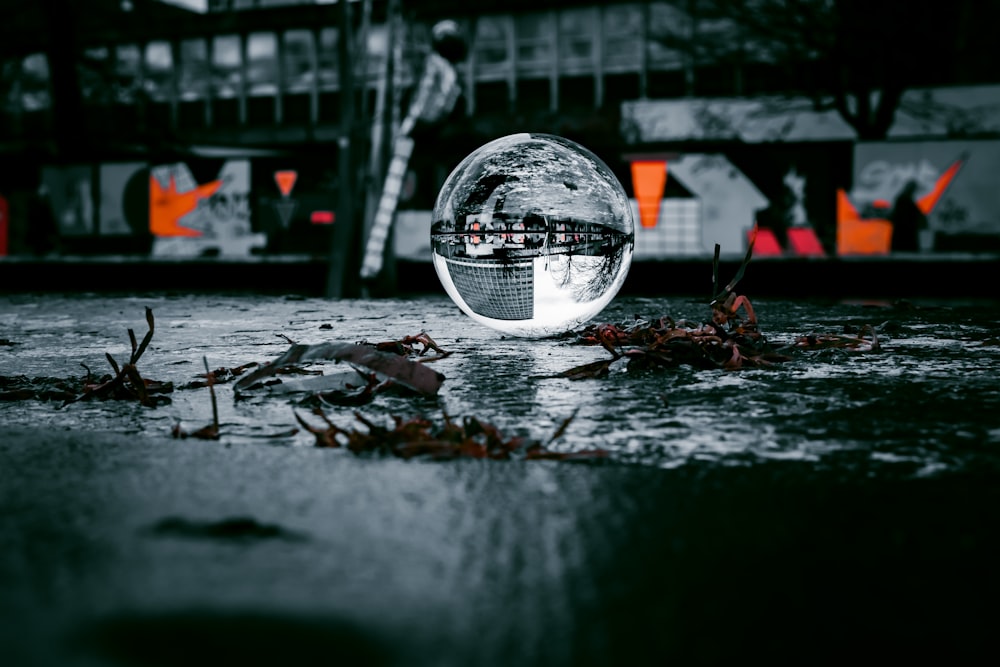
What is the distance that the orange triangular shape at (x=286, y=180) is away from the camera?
2997 cm

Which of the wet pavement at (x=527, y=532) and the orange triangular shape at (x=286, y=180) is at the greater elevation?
the orange triangular shape at (x=286, y=180)

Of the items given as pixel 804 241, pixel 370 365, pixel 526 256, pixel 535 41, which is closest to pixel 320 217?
pixel 535 41

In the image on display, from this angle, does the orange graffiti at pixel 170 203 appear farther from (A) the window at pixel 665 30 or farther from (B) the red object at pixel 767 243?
(B) the red object at pixel 767 243

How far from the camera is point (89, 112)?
33.3 metres

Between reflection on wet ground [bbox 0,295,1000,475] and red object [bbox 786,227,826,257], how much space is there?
19.4m

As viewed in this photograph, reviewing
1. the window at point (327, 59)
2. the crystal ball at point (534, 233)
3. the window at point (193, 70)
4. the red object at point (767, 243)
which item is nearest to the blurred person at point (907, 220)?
the red object at point (767, 243)

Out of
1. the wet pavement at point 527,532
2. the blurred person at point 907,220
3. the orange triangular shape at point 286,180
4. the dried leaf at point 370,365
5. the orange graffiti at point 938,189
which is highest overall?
the orange triangular shape at point 286,180

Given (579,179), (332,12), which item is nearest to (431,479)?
(579,179)

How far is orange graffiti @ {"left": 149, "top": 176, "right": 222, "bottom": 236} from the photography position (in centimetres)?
3086

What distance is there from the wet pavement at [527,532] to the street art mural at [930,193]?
75.8 ft

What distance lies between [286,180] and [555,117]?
25.7 ft

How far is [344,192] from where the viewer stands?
11680mm

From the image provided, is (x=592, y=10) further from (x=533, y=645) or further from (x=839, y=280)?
(x=533, y=645)

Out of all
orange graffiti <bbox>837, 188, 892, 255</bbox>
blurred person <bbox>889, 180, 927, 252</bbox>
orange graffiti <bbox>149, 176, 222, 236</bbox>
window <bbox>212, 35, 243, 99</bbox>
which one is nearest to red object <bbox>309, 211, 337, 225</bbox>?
orange graffiti <bbox>149, 176, 222, 236</bbox>
